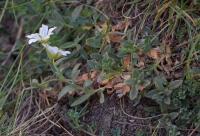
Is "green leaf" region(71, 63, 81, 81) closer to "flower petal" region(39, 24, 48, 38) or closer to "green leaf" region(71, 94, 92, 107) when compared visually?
"green leaf" region(71, 94, 92, 107)

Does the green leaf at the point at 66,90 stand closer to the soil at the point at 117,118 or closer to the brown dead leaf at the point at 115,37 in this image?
the soil at the point at 117,118

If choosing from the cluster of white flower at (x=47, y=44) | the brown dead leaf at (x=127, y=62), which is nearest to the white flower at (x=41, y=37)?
the cluster of white flower at (x=47, y=44)

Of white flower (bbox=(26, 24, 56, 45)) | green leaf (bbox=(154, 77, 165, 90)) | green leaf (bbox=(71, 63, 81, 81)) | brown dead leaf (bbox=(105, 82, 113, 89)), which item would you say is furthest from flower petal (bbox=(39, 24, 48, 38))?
green leaf (bbox=(154, 77, 165, 90))

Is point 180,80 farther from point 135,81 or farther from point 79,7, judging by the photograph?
point 79,7

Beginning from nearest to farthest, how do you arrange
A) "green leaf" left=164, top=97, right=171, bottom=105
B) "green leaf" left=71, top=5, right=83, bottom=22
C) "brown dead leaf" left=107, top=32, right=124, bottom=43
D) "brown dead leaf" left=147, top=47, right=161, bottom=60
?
"green leaf" left=164, top=97, right=171, bottom=105
"brown dead leaf" left=147, top=47, right=161, bottom=60
"brown dead leaf" left=107, top=32, right=124, bottom=43
"green leaf" left=71, top=5, right=83, bottom=22

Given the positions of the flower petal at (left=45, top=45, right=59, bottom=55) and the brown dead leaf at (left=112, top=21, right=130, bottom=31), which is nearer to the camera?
the flower petal at (left=45, top=45, right=59, bottom=55)

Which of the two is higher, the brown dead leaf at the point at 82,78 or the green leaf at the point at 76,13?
the green leaf at the point at 76,13

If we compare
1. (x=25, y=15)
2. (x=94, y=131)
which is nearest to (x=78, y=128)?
(x=94, y=131)

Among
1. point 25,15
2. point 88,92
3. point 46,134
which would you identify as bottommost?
point 46,134
